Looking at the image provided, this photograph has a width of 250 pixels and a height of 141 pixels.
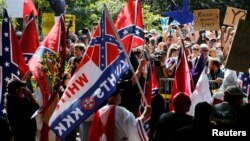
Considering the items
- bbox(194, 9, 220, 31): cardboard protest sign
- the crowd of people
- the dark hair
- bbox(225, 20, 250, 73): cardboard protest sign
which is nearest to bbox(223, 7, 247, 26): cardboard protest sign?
bbox(194, 9, 220, 31): cardboard protest sign

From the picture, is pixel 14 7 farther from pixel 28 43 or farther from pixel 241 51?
pixel 241 51

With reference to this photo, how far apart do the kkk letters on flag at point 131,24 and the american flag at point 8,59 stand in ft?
5.56

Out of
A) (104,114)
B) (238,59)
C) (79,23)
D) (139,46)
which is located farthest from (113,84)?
(79,23)

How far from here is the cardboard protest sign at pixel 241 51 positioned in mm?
8695

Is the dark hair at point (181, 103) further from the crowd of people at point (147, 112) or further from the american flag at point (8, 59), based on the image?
the american flag at point (8, 59)

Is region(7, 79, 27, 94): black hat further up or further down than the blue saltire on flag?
further up

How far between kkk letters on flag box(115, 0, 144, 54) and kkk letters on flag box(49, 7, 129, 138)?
1501 mm

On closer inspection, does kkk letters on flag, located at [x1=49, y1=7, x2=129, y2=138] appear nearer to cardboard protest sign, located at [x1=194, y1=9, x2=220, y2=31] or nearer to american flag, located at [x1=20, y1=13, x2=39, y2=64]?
american flag, located at [x1=20, y1=13, x2=39, y2=64]

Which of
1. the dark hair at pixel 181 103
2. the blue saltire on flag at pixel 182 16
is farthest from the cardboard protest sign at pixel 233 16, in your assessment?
the dark hair at pixel 181 103

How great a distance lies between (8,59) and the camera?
9.85 meters

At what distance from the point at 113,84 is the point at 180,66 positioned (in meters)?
2.01

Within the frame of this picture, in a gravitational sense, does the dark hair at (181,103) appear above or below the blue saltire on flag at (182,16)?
above

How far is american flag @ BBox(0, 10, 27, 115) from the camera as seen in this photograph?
380 inches

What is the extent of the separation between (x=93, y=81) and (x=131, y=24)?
2444mm
